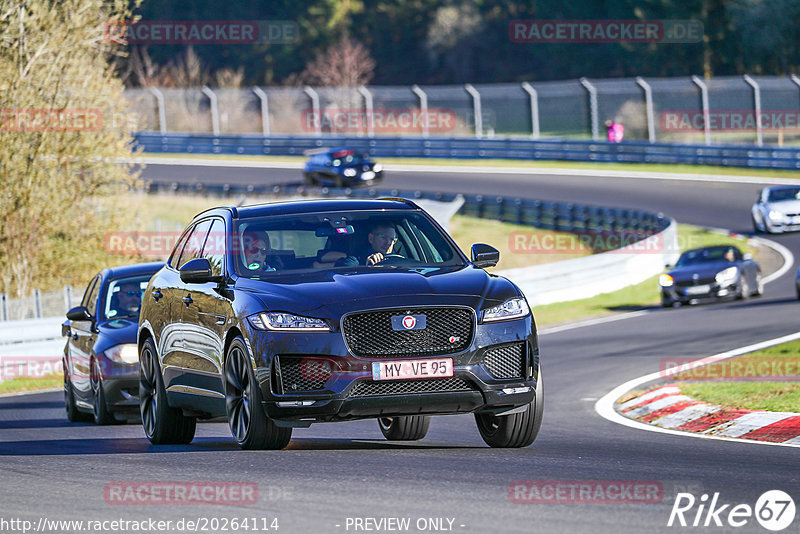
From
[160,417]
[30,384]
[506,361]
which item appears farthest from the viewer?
[30,384]

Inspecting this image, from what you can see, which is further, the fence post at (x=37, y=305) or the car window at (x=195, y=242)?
the fence post at (x=37, y=305)

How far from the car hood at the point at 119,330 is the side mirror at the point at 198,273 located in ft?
14.1

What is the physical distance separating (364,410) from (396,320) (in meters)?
0.60

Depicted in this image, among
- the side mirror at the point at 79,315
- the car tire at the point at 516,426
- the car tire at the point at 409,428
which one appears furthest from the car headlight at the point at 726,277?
the car tire at the point at 516,426

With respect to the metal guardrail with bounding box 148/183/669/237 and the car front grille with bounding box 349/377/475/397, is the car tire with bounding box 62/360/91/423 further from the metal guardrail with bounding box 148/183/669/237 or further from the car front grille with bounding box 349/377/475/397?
the metal guardrail with bounding box 148/183/669/237

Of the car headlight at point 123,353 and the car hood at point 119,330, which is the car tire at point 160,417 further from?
the car hood at point 119,330

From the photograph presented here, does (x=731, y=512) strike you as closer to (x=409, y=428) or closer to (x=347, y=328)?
(x=347, y=328)

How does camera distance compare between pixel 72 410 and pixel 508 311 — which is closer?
pixel 508 311

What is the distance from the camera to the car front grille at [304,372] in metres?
8.33

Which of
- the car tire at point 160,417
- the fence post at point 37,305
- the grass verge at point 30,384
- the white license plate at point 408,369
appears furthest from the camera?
the fence post at point 37,305

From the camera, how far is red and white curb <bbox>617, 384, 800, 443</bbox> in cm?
1032

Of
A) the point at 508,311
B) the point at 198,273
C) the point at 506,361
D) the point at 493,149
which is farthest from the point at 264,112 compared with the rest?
the point at 506,361

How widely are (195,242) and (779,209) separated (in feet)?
83.9

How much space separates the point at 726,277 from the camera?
2427cm
